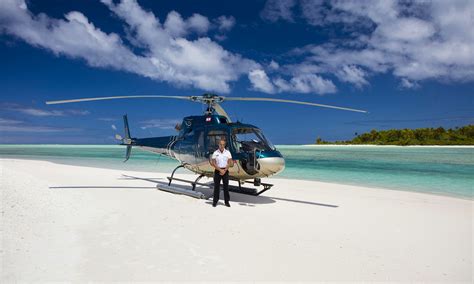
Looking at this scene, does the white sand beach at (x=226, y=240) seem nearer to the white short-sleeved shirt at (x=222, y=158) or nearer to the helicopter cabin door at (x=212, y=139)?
the white short-sleeved shirt at (x=222, y=158)

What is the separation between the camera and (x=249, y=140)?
748 cm

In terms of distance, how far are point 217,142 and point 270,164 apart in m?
1.57

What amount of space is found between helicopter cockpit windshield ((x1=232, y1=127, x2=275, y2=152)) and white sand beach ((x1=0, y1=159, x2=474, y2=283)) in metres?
1.32

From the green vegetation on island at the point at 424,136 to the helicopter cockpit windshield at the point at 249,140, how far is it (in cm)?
9307

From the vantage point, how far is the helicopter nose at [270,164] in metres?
6.82

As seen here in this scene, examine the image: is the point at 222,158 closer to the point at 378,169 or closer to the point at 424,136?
the point at 378,169

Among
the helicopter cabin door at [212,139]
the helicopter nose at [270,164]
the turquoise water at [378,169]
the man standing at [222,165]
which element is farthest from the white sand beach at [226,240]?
the turquoise water at [378,169]

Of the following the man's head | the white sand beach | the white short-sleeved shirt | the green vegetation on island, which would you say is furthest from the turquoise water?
the green vegetation on island

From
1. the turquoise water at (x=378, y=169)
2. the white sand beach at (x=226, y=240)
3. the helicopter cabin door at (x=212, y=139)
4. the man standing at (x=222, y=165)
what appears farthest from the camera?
the turquoise water at (x=378, y=169)

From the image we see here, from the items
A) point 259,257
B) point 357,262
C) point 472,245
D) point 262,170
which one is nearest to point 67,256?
point 259,257

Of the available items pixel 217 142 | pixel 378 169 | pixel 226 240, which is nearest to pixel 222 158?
pixel 217 142

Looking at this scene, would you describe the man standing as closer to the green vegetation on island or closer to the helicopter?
the helicopter

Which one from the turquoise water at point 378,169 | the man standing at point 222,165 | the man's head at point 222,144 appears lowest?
the turquoise water at point 378,169

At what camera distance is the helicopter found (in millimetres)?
6980
